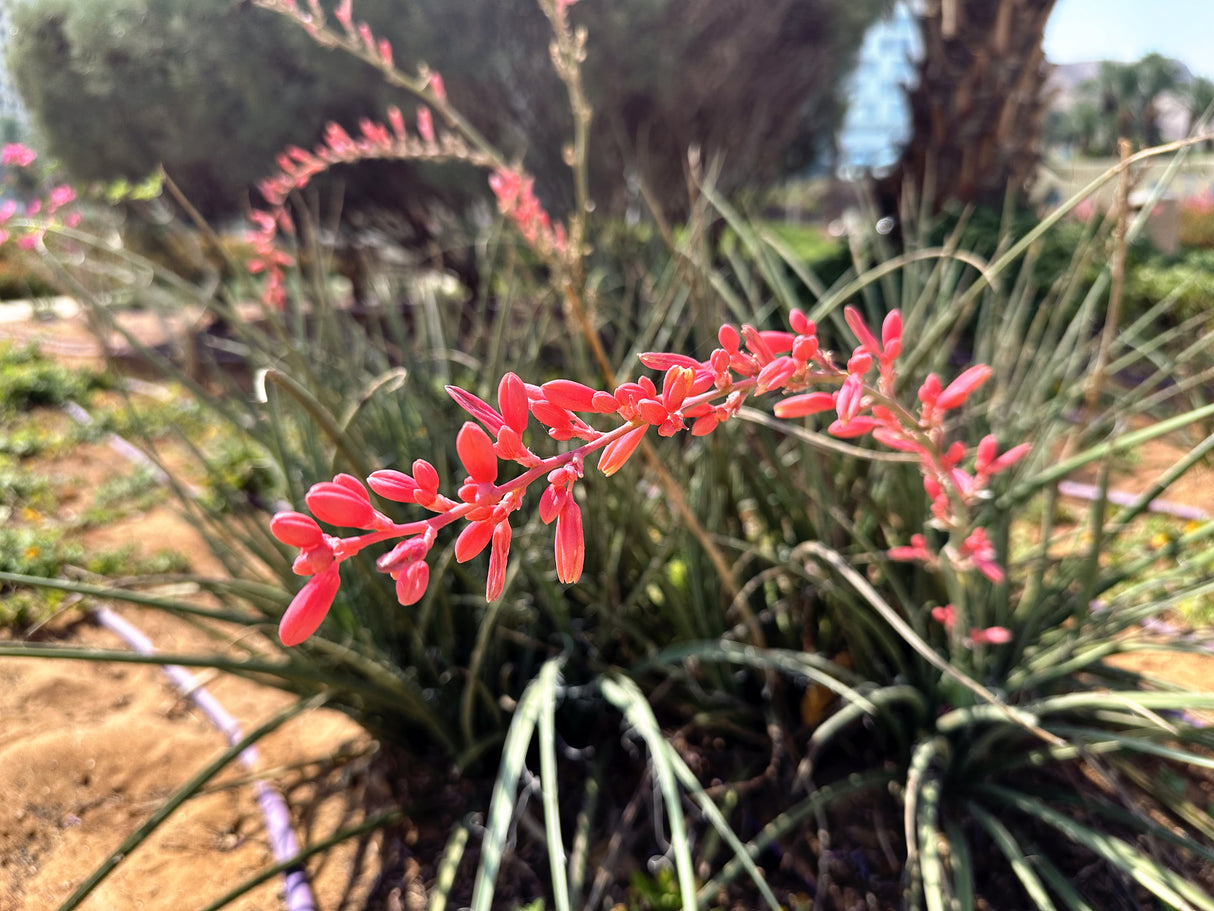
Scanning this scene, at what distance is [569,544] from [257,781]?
3.94ft

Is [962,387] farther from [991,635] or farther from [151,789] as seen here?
[151,789]

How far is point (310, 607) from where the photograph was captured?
1.55 feet

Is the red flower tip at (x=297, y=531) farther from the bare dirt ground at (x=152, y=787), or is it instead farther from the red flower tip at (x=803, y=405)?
the bare dirt ground at (x=152, y=787)

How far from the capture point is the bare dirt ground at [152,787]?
1271 millimetres

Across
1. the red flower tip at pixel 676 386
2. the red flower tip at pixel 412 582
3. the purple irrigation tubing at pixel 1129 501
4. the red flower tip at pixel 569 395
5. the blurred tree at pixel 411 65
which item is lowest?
the purple irrigation tubing at pixel 1129 501

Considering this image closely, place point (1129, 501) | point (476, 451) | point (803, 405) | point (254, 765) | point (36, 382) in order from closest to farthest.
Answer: point (476, 451)
point (803, 405)
point (254, 765)
point (1129, 501)
point (36, 382)

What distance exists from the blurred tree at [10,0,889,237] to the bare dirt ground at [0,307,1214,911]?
4.13 m

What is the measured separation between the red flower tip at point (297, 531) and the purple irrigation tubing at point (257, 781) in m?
0.81

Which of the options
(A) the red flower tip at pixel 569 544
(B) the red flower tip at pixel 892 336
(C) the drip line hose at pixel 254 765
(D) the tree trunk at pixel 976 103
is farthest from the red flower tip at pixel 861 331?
(D) the tree trunk at pixel 976 103

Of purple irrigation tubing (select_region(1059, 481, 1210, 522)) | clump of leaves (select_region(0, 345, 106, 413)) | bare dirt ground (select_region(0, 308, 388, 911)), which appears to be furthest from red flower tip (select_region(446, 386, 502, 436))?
clump of leaves (select_region(0, 345, 106, 413))

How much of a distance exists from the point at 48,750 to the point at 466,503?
146 cm

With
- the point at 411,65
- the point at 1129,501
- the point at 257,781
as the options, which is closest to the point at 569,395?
the point at 257,781

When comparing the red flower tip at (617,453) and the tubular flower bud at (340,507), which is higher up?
the tubular flower bud at (340,507)

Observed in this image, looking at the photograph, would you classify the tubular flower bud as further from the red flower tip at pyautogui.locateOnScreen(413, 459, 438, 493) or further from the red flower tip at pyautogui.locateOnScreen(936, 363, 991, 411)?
the red flower tip at pyautogui.locateOnScreen(936, 363, 991, 411)
